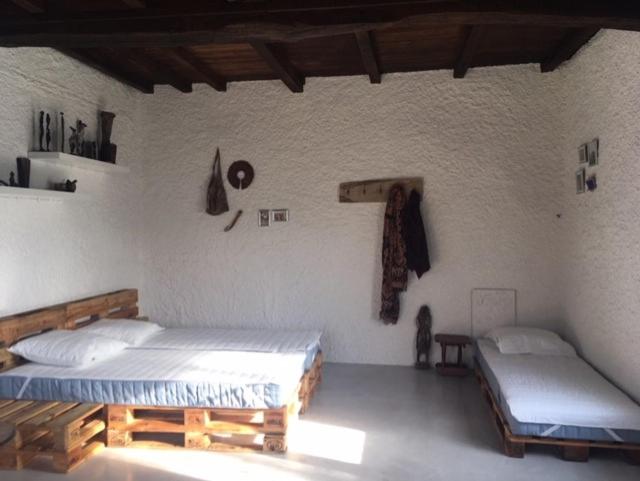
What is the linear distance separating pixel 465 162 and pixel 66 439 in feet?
12.7

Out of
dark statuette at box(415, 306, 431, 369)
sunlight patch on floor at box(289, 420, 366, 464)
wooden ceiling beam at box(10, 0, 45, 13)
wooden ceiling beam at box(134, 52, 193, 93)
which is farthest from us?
dark statuette at box(415, 306, 431, 369)

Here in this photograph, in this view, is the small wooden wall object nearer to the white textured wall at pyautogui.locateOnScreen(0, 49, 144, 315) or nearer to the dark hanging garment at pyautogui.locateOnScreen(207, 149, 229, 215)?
the dark hanging garment at pyautogui.locateOnScreen(207, 149, 229, 215)

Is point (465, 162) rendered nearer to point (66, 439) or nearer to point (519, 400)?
point (519, 400)

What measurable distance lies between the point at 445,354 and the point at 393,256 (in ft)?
3.39

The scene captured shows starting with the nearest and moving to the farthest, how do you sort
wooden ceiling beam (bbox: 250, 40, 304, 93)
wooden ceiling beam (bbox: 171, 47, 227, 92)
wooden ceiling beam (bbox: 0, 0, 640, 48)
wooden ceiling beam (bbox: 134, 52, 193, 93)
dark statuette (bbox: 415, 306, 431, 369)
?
wooden ceiling beam (bbox: 0, 0, 640, 48) < wooden ceiling beam (bbox: 250, 40, 304, 93) < wooden ceiling beam (bbox: 171, 47, 227, 92) < wooden ceiling beam (bbox: 134, 52, 193, 93) < dark statuette (bbox: 415, 306, 431, 369)

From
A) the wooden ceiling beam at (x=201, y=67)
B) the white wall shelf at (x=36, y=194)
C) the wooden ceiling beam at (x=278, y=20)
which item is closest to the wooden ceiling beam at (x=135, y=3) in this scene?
the wooden ceiling beam at (x=278, y=20)

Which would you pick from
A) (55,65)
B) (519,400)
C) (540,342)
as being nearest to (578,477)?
(519,400)

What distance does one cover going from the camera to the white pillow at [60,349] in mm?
3182

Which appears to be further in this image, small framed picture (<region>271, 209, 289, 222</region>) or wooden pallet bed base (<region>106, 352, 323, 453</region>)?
small framed picture (<region>271, 209, 289, 222</region>)

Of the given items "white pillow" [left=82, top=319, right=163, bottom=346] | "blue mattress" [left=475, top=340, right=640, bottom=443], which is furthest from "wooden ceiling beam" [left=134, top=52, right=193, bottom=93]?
"blue mattress" [left=475, top=340, right=640, bottom=443]

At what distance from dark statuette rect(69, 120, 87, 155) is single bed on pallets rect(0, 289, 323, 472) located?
1367 mm

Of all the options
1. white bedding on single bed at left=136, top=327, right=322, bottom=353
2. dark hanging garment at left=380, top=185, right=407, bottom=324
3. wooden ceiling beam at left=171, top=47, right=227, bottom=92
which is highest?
wooden ceiling beam at left=171, top=47, right=227, bottom=92

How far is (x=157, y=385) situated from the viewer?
2.97 metres

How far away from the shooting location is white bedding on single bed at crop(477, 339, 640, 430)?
278cm
